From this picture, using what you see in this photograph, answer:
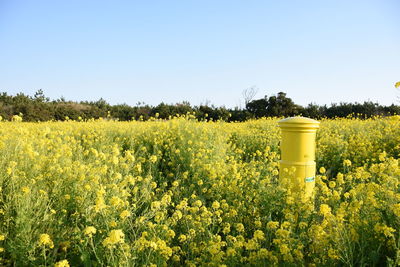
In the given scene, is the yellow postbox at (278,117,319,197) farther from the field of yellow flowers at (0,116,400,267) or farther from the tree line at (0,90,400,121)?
the tree line at (0,90,400,121)

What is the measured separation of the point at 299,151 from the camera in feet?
11.6

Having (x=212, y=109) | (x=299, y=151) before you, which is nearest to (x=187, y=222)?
(x=299, y=151)

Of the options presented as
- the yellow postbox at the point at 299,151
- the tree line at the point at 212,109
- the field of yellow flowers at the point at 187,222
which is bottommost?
the field of yellow flowers at the point at 187,222

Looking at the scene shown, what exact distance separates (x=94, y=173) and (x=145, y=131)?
396 cm

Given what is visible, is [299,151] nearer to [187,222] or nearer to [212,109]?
[187,222]

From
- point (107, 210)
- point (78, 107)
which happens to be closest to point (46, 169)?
point (107, 210)

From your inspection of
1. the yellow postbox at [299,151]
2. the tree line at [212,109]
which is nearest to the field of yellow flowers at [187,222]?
the yellow postbox at [299,151]

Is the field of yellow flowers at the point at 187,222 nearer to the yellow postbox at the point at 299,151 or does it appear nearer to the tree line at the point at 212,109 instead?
the yellow postbox at the point at 299,151

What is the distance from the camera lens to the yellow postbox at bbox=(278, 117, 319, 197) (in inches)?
138

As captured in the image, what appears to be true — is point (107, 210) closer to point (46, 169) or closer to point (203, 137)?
point (46, 169)

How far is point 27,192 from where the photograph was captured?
257cm

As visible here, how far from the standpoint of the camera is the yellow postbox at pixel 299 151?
3.50m

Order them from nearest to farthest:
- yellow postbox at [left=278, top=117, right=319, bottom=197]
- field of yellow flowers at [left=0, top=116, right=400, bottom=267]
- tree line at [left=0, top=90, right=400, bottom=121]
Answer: field of yellow flowers at [left=0, top=116, right=400, bottom=267]
yellow postbox at [left=278, top=117, right=319, bottom=197]
tree line at [left=0, top=90, right=400, bottom=121]

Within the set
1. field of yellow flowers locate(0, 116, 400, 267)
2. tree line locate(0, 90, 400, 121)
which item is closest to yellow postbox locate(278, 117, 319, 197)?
field of yellow flowers locate(0, 116, 400, 267)
